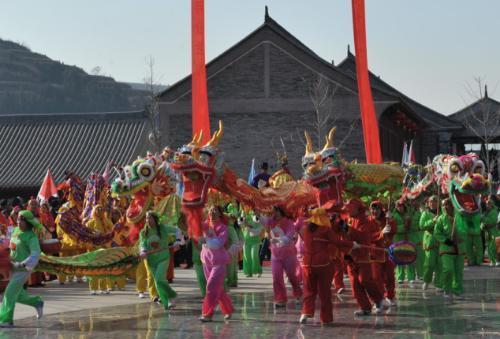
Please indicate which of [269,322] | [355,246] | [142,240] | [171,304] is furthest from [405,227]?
Answer: [269,322]

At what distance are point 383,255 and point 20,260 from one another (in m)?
5.13

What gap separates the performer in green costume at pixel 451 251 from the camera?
603 inches

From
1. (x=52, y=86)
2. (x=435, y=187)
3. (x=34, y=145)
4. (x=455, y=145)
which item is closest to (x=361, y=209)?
(x=435, y=187)

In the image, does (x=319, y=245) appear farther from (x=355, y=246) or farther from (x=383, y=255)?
(x=383, y=255)

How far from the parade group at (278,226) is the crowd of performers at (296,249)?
18 mm

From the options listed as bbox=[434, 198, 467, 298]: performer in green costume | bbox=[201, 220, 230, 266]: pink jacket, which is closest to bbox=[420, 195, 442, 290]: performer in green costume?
bbox=[434, 198, 467, 298]: performer in green costume

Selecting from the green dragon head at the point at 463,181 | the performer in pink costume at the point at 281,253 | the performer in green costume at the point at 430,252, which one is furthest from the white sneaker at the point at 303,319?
the performer in green costume at the point at 430,252

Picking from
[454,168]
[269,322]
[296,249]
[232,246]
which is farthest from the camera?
[454,168]

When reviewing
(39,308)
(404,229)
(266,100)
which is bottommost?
(39,308)

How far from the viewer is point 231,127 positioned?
36.4 meters

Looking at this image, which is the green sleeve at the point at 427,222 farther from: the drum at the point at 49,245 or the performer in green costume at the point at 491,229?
the drum at the point at 49,245

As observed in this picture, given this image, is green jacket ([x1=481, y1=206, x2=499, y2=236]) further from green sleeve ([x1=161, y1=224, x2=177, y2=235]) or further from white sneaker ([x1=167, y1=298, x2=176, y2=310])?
green sleeve ([x1=161, y1=224, x2=177, y2=235])

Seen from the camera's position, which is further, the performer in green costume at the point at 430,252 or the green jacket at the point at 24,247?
the performer in green costume at the point at 430,252

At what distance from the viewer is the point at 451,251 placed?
50.2ft
